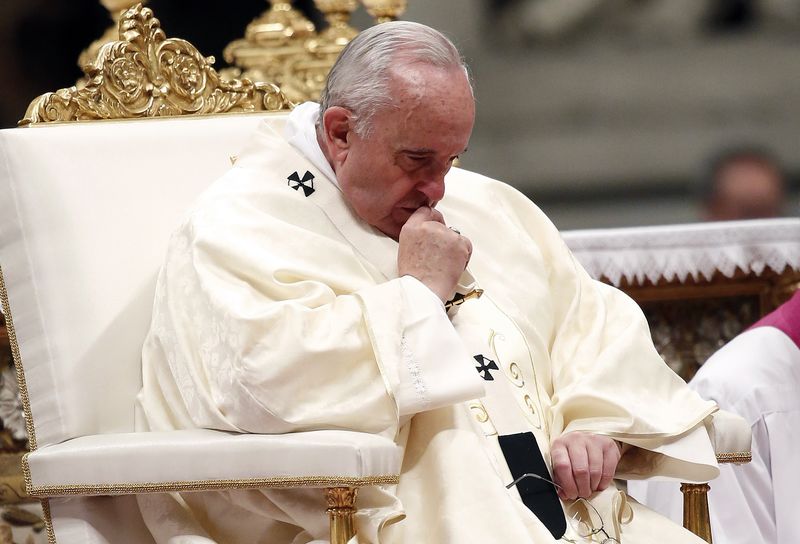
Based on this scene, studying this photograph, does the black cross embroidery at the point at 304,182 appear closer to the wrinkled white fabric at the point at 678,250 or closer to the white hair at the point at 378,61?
the white hair at the point at 378,61

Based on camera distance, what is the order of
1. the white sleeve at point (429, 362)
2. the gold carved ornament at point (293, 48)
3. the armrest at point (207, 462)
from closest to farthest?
the armrest at point (207, 462) → the white sleeve at point (429, 362) → the gold carved ornament at point (293, 48)

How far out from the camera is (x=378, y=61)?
293 cm

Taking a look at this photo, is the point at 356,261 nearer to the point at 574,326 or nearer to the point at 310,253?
the point at 310,253

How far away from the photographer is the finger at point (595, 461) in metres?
2.92

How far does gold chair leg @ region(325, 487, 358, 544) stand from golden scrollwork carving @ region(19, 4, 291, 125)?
129cm

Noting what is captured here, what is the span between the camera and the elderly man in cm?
267

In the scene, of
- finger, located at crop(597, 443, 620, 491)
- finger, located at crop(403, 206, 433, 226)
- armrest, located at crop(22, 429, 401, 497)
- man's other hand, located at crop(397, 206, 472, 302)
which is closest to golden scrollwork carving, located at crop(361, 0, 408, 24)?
finger, located at crop(403, 206, 433, 226)

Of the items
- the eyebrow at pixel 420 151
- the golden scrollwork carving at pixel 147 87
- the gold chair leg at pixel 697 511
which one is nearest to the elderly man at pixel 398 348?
the eyebrow at pixel 420 151

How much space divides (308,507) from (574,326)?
92cm

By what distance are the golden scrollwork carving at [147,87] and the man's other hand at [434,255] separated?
0.93m

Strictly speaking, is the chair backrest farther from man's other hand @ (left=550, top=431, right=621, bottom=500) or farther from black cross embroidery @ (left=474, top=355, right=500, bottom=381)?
man's other hand @ (left=550, top=431, right=621, bottom=500)

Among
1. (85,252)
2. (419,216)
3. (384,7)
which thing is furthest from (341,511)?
(384,7)

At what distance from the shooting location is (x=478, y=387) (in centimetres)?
267

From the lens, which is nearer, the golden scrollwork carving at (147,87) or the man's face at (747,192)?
the golden scrollwork carving at (147,87)
